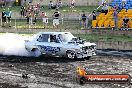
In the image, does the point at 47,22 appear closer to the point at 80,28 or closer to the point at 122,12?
the point at 80,28

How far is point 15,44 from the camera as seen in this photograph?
79.8ft

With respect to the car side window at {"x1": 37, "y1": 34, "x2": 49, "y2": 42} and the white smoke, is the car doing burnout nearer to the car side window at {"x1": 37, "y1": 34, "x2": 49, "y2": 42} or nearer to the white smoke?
the car side window at {"x1": 37, "y1": 34, "x2": 49, "y2": 42}

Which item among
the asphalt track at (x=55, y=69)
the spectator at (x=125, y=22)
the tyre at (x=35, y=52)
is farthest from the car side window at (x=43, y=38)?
the spectator at (x=125, y=22)

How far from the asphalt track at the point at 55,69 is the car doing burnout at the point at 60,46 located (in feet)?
1.30

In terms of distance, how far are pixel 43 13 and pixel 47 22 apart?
254cm

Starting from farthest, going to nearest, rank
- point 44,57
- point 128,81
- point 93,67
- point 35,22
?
point 35,22
point 44,57
point 93,67
point 128,81

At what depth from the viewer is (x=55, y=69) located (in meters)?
18.5

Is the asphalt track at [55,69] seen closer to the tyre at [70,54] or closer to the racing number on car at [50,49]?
the tyre at [70,54]

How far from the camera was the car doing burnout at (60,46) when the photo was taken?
2160cm

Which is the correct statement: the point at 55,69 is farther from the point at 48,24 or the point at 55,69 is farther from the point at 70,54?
the point at 48,24

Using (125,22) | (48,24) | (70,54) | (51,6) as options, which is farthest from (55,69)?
(51,6)

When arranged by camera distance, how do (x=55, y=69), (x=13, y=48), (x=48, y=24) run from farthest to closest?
(x=48, y=24) < (x=13, y=48) < (x=55, y=69)

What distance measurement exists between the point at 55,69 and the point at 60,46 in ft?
11.7

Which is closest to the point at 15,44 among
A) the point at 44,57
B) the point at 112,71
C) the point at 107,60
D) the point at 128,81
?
the point at 44,57
